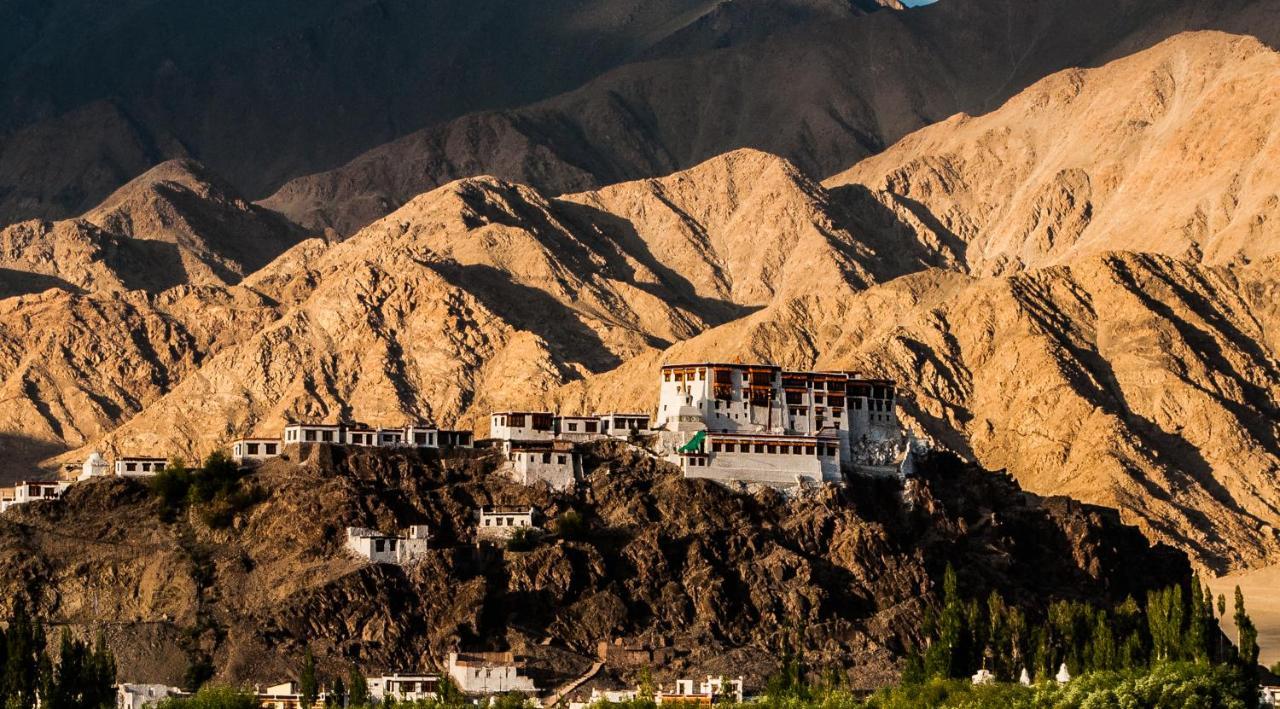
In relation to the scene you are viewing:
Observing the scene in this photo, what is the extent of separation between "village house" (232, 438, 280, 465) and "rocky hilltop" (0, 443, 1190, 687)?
160 cm

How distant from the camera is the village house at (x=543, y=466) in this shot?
149375 mm

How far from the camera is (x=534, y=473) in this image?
149500mm

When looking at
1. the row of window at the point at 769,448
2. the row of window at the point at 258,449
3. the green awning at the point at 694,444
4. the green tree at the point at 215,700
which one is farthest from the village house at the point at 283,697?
the row of window at the point at 769,448

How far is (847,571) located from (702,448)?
34.2 feet

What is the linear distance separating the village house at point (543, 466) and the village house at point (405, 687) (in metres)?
17.5

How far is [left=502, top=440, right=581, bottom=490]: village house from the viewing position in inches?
5881

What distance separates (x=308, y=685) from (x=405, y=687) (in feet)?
15.5

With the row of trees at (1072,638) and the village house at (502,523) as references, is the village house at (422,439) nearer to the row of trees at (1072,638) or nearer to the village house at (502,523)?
the village house at (502,523)

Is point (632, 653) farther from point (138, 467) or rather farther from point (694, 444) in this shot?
point (138, 467)

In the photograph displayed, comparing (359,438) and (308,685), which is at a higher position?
(359,438)

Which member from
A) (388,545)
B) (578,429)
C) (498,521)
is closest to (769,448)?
(578,429)

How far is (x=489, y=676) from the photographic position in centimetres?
13438

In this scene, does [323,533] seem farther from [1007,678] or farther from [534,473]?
[1007,678]

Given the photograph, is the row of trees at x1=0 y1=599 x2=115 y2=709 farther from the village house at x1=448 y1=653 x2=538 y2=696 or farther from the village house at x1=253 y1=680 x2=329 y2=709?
the village house at x1=448 y1=653 x2=538 y2=696
